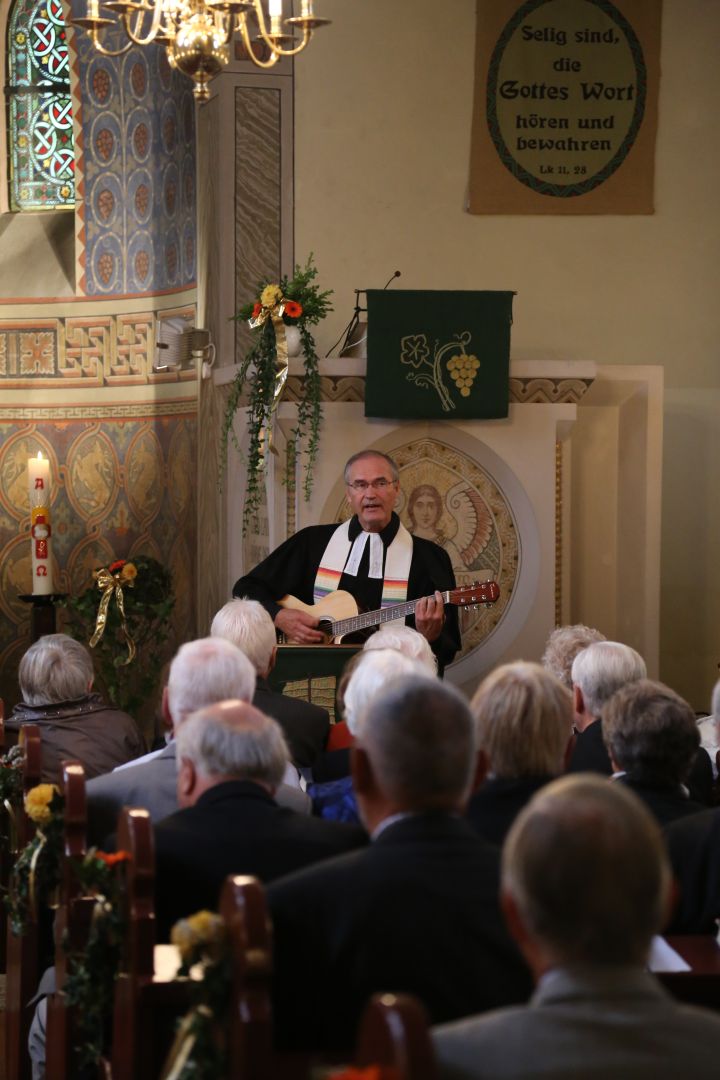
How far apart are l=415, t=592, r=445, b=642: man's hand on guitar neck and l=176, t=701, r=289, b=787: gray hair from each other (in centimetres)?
276

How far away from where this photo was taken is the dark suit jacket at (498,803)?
287 cm

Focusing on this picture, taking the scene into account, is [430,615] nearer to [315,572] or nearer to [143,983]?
[315,572]

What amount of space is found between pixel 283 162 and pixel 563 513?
269 cm

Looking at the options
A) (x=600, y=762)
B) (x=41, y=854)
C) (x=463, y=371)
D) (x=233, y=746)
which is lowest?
(x=41, y=854)

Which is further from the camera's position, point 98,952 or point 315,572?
point 315,572

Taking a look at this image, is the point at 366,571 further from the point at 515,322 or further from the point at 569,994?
the point at 569,994

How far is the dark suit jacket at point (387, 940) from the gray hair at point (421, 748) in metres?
0.10

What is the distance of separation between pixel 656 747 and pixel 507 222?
564 centimetres

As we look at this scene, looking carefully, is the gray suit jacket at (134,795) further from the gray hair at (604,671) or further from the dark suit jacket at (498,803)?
the gray hair at (604,671)

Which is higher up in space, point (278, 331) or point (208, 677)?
point (278, 331)

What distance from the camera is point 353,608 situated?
19.7ft

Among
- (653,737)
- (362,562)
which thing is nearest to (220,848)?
(653,737)

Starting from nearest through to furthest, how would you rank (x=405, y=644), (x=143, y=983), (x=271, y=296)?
(x=143, y=983) → (x=405, y=644) → (x=271, y=296)

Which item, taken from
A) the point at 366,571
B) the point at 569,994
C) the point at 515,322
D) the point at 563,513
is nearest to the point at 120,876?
the point at 569,994
